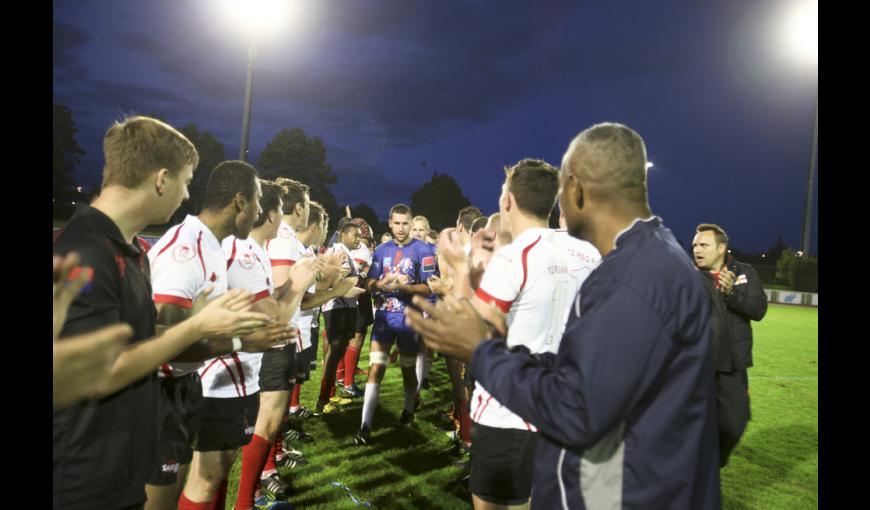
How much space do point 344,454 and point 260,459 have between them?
1595 mm

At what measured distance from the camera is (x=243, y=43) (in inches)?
448

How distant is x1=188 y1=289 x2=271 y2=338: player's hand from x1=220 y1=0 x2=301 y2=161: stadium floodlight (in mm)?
9236

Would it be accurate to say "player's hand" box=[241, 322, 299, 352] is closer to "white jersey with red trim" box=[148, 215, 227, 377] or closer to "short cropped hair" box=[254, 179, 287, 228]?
"white jersey with red trim" box=[148, 215, 227, 377]

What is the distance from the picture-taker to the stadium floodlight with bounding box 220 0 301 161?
10680 mm

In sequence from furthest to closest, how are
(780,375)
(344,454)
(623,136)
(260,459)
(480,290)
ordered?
1. (780,375)
2. (344,454)
3. (260,459)
4. (480,290)
5. (623,136)

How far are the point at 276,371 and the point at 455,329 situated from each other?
3106 millimetres

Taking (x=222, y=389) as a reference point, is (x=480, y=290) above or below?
Result: above

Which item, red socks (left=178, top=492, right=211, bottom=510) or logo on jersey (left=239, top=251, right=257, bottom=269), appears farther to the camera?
logo on jersey (left=239, top=251, right=257, bottom=269)

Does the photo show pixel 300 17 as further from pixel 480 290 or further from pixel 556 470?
pixel 556 470

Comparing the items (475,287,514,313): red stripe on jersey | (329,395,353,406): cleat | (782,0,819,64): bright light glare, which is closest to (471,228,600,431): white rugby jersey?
(475,287,514,313): red stripe on jersey

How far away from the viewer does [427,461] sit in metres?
5.39

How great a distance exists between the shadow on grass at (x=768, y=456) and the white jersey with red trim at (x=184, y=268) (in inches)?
192

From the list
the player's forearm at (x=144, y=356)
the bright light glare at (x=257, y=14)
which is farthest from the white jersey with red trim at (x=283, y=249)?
the bright light glare at (x=257, y=14)
